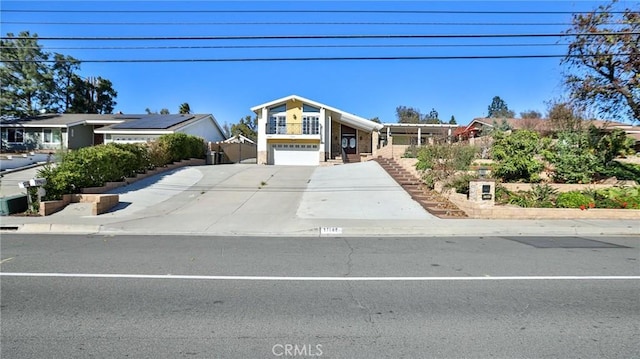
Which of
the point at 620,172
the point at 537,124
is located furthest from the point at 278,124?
the point at 620,172

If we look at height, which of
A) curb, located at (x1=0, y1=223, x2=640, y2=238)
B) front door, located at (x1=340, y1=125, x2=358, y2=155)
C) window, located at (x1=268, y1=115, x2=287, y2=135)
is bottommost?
curb, located at (x1=0, y1=223, x2=640, y2=238)

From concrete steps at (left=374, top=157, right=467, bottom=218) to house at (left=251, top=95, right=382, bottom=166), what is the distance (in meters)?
12.5

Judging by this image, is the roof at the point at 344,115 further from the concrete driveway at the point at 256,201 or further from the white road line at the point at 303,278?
the white road line at the point at 303,278

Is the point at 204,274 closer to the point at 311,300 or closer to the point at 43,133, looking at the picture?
the point at 311,300

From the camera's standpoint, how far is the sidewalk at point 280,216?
11.1 metres

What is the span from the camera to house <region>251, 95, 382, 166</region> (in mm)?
34031

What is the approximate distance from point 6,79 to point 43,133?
13531mm

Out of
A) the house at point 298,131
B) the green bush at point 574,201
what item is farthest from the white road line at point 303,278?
the house at point 298,131

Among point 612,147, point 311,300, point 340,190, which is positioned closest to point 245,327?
point 311,300

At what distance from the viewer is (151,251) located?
8.20 m

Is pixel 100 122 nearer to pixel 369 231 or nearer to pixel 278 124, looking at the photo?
pixel 278 124

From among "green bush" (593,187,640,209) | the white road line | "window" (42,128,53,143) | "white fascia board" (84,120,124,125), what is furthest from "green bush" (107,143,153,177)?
"window" (42,128,53,143)

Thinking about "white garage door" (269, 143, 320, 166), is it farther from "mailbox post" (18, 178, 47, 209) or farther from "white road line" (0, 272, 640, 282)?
"white road line" (0, 272, 640, 282)

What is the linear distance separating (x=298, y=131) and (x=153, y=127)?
11.5 meters
